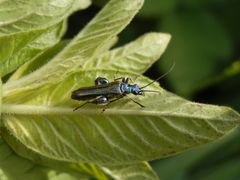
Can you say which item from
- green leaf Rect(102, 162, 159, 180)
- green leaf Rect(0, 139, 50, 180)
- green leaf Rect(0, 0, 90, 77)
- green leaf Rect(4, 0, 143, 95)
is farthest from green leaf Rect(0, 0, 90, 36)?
green leaf Rect(102, 162, 159, 180)

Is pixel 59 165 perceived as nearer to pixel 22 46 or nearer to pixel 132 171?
pixel 132 171

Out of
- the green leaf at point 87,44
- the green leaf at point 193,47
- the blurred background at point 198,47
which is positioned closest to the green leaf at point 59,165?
the green leaf at point 87,44

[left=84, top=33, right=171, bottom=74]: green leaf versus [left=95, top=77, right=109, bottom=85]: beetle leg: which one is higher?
[left=84, top=33, right=171, bottom=74]: green leaf

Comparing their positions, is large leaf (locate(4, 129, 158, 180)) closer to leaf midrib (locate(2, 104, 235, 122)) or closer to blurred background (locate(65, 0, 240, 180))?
leaf midrib (locate(2, 104, 235, 122))

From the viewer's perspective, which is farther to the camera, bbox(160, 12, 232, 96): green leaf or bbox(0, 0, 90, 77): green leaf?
bbox(160, 12, 232, 96): green leaf

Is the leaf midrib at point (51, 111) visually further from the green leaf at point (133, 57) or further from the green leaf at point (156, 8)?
the green leaf at point (156, 8)

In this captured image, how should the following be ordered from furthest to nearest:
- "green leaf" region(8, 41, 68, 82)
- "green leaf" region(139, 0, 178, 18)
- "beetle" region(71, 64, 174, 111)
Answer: "green leaf" region(139, 0, 178, 18)
"green leaf" region(8, 41, 68, 82)
"beetle" region(71, 64, 174, 111)
